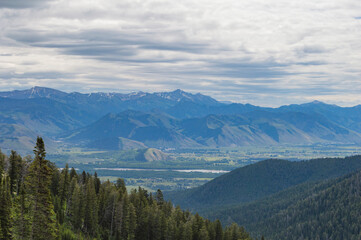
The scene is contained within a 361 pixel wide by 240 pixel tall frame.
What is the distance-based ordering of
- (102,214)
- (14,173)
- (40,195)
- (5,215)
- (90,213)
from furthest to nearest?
(102,214) < (90,213) < (14,173) < (5,215) < (40,195)

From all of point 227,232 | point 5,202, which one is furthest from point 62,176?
point 227,232

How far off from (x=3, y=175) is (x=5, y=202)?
27996mm

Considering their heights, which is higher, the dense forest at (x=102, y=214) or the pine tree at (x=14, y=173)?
the pine tree at (x=14, y=173)

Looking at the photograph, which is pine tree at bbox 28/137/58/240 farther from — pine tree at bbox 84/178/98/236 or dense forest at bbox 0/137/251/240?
pine tree at bbox 84/178/98/236

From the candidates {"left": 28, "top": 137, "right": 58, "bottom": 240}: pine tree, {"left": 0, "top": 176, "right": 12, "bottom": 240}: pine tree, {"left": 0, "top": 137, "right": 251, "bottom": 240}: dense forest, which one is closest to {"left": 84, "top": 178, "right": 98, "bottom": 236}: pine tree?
{"left": 0, "top": 137, "right": 251, "bottom": 240}: dense forest

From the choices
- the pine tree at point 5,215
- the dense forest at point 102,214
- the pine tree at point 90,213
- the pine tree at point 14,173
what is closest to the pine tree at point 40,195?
the pine tree at point 5,215

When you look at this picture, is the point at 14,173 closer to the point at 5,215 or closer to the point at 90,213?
the point at 90,213

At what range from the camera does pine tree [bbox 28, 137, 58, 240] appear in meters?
68.6

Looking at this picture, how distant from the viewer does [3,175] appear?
122 m

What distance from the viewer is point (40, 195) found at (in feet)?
228

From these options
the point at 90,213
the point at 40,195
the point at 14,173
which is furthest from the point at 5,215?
the point at 90,213

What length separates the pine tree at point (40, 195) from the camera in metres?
68.6

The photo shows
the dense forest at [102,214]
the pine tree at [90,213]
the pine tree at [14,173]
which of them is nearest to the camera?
the pine tree at [14,173]

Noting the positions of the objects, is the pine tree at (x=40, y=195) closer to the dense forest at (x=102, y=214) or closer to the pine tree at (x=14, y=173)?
the dense forest at (x=102, y=214)
